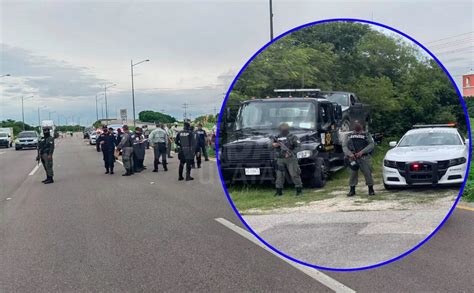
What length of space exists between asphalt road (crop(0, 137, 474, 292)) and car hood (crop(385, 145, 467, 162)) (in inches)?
26.4

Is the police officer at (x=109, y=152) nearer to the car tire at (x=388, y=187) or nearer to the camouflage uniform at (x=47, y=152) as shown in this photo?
the camouflage uniform at (x=47, y=152)

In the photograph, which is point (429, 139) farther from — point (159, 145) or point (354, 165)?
point (159, 145)

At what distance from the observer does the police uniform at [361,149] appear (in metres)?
1.58

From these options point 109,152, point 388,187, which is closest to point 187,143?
point 388,187

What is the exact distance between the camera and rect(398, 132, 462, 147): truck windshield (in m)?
1.54

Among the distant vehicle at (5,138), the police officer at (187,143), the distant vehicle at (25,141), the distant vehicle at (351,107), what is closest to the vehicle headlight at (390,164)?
the distant vehicle at (351,107)

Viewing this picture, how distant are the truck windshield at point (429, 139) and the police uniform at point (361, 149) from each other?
0.33 ft

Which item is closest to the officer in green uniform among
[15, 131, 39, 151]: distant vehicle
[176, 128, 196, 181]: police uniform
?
[176, 128, 196, 181]: police uniform

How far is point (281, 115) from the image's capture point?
1586mm

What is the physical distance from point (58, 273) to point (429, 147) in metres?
4.95

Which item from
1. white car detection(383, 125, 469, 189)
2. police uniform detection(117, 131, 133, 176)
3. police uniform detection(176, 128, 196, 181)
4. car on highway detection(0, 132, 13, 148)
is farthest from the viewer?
car on highway detection(0, 132, 13, 148)

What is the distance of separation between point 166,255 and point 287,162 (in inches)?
188

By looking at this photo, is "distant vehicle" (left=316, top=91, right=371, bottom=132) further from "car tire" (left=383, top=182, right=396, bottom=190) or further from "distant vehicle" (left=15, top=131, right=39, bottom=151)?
"distant vehicle" (left=15, top=131, right=39, bottom=151)

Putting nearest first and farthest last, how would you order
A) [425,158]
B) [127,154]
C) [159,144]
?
[425,158] < [127,154] < [159,144]
